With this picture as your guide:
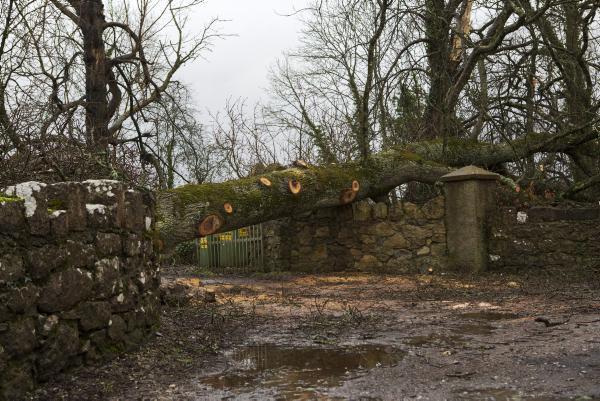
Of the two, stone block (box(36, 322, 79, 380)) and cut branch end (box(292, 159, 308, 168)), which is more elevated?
cut branch end (box(292, 159, 308, 168))

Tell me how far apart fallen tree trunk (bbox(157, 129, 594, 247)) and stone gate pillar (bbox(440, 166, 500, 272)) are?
1.09 m

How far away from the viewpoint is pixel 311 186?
10.1 metres

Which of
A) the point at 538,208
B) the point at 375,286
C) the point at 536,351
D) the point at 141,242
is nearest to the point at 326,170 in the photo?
the point at 375,286

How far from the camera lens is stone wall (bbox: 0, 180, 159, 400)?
3414mm

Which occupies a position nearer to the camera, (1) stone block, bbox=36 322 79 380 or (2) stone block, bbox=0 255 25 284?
A: (2) stone block, bbox=0 255 25 284

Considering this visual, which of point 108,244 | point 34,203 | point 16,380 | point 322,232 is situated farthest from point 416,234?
point 16,380

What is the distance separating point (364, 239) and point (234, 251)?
4.41 meters

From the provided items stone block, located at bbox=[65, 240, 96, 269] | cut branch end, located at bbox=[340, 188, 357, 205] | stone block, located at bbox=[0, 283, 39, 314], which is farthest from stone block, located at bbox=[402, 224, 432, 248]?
stone block, located at bbox=[0, 283, 39, 314]

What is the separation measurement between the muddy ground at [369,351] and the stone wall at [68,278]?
20cm

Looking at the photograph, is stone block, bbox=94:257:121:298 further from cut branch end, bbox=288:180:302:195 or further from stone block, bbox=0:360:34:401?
cut branch end, bbox=288:180:302:195

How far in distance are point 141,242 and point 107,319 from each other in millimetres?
987

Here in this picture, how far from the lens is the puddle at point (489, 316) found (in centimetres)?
592

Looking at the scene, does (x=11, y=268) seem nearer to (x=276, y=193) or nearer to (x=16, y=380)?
(x=16, y=380)

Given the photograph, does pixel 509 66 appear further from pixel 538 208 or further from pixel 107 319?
pixel 107 319
